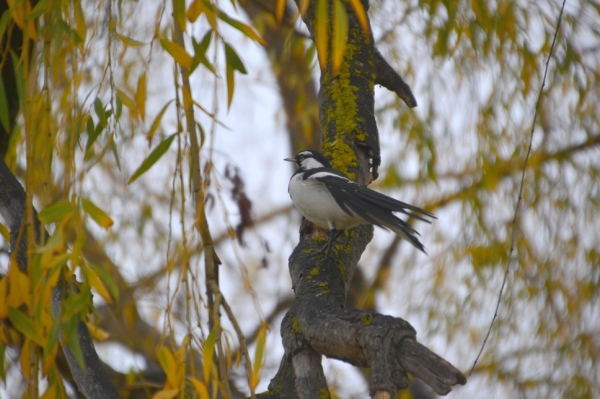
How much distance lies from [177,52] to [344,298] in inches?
33.7

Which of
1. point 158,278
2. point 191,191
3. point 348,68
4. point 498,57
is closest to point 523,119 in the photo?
point 498,57

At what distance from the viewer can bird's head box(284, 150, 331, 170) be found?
2.50 meters

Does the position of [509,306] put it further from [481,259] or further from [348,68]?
[348,68]

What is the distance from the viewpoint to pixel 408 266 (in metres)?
3.86

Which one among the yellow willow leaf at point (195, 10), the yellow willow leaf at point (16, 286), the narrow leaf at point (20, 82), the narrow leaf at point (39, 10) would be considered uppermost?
the narrow leaf at point (39, 10)

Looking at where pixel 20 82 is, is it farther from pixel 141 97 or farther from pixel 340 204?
pixel 340 204

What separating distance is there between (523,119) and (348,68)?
1166 mm

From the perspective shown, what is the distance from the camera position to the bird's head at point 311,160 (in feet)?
8.20

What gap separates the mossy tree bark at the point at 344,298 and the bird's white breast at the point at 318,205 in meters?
0.05

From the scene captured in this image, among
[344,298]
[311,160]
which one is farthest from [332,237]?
[311,160]

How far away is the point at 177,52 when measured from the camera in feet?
4.63

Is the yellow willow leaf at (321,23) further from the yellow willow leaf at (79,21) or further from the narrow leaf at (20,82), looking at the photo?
the yellow willow leaf at (79,21)

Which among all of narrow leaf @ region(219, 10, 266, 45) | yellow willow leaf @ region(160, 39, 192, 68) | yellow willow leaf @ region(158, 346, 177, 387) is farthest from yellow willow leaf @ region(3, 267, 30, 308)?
narrow leaf @ region(219, 10, 266, 45)

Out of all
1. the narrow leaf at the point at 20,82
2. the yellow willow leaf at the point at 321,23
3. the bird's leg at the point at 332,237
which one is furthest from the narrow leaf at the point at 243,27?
the bird's leg at the point at 332,237
